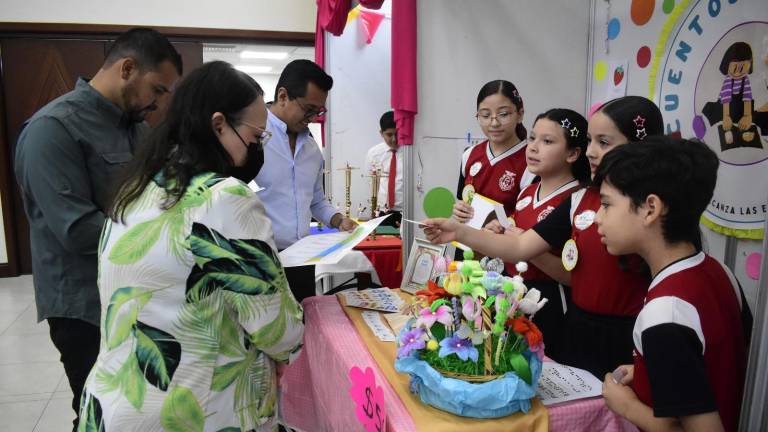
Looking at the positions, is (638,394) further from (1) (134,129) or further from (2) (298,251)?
(1) (134,129)

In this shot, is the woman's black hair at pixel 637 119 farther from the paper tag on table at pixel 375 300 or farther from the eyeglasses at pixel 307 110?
the eyeglasses at pixel 307 110

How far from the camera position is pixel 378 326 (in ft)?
4.91

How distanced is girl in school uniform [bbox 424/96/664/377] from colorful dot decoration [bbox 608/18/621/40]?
3.47ft

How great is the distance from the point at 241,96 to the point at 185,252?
13.4 inches

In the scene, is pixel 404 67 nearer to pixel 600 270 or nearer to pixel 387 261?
pixel 387 261

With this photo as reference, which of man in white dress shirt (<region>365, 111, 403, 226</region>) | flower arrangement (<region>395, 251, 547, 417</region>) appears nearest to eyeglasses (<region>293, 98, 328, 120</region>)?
flower arrangement (<region>395, 251, 547, 417</region>)

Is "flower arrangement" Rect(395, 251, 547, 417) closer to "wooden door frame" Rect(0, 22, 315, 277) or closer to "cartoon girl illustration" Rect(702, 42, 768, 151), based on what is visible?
"cartoon girl illustration" Rect(702, 42, 768, 151)

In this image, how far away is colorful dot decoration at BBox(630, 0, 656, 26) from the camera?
76.1 inches

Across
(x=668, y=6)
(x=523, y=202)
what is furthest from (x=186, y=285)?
(x=668, y=6)

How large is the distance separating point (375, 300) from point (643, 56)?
143cm

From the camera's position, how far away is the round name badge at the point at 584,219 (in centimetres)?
123

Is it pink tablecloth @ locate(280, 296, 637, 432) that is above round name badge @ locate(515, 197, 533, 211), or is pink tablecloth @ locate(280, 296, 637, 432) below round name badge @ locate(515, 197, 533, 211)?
below

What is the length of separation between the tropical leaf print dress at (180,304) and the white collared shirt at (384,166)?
2830 mm

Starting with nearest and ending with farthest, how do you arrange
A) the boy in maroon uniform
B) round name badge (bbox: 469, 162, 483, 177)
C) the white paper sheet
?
the boy in maroon uniform
the white paper sheet
round name badge (bbox: 469, 162, 483, 177)
